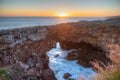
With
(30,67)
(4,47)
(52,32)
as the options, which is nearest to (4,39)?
(4,47)

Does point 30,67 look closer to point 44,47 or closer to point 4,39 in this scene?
point 4,39

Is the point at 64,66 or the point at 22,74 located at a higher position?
the point at 22,74

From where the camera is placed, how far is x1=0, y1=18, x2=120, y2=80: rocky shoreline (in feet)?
55.4

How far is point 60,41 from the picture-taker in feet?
90.5

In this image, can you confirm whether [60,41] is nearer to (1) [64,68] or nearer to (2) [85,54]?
(2) [85,54]

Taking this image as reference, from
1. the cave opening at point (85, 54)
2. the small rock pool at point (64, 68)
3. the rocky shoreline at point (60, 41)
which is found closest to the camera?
the rocky shoreline at point (60, 41)

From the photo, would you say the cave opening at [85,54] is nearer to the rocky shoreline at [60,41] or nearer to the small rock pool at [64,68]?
the rocky shoreline at [60,41]

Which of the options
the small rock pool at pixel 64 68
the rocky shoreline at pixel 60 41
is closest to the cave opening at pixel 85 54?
the rocky shoreline at pixel 60 41

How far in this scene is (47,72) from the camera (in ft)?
56.7

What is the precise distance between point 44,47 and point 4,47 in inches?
285

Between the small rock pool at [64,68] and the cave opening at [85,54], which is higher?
the cave opening at [85,54]

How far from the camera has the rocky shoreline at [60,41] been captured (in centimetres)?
1689

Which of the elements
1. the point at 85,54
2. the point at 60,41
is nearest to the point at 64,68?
the point at 85,54

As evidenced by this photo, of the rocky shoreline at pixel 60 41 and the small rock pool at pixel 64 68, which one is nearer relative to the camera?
the rocky shoreline at pixel 60 41
